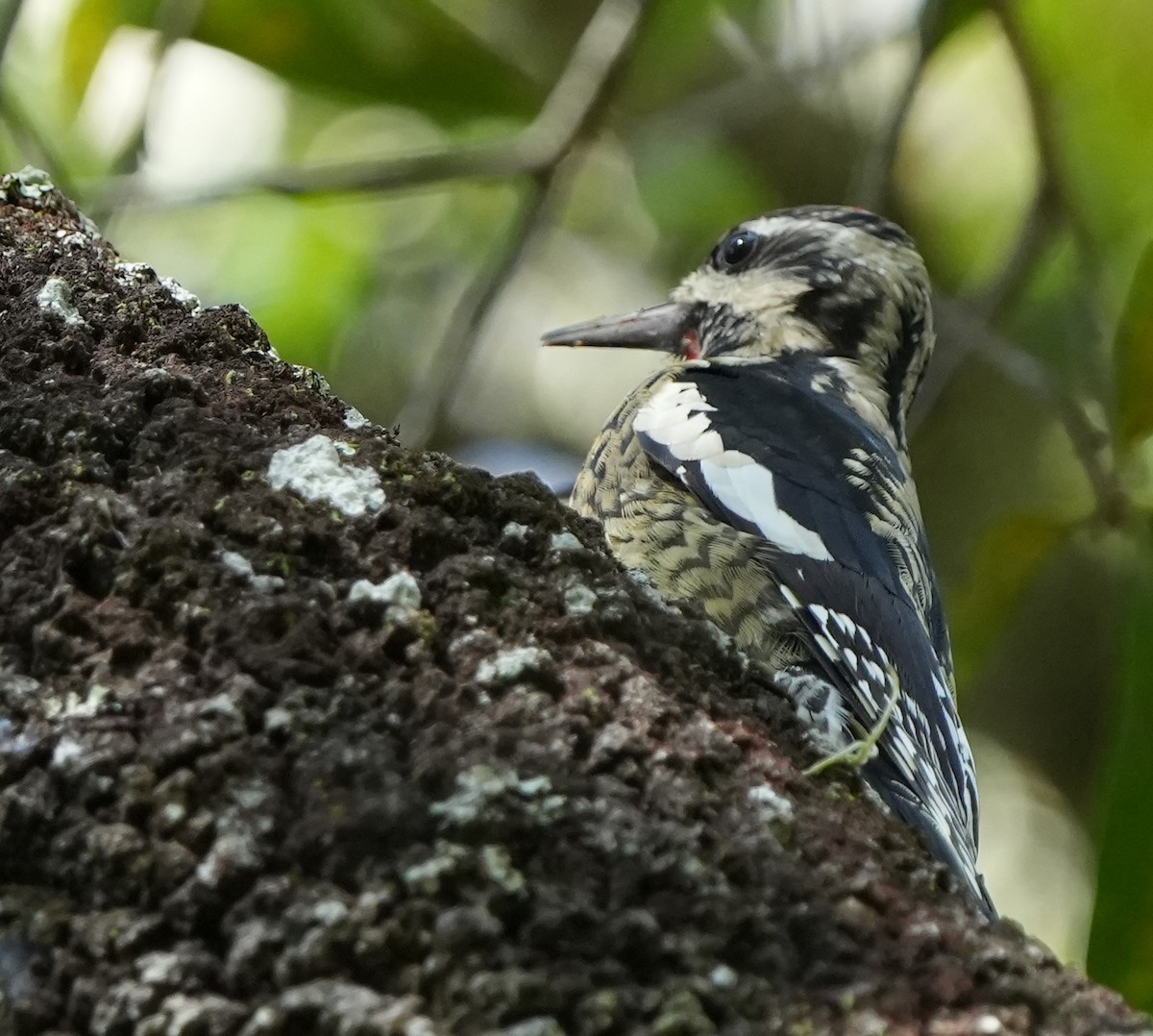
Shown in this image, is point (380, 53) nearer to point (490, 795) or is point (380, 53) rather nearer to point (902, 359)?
point (902, 359)

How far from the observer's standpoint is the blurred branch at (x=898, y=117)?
3818 millimetres

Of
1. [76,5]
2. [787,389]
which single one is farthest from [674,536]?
[76,5]

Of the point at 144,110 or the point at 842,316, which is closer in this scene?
the point at 842,316

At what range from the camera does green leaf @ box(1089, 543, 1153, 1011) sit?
2.70 metres

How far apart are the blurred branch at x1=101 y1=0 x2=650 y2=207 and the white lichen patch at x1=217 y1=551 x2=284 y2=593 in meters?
2.30

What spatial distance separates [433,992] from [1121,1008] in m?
0.59

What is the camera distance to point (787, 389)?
300cm

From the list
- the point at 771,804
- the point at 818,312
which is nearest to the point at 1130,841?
the point at 818,312

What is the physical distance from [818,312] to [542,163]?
843mm

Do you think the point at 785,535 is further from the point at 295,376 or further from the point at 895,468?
the point at 295,376

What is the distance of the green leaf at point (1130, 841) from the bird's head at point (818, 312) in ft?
2.65

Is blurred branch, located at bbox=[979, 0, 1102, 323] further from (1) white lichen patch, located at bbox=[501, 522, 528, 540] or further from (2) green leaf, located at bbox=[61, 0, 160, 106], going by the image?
(1) white lichen patch, located at bbox=[501, 522, 528, 540]

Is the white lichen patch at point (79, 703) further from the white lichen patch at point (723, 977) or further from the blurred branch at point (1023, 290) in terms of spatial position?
the blurred branch at point (1023, 290)

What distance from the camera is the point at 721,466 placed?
2.65 m
